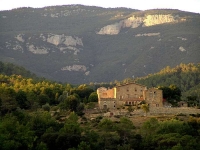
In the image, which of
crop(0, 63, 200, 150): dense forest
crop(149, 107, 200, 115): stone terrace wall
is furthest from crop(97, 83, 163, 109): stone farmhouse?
crop(0, 63, 200, 150): dense forest

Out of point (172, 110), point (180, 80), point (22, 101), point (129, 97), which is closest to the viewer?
point (172, 110)

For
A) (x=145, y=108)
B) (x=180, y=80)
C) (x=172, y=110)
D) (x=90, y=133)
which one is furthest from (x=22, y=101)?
(x=180, y=80)

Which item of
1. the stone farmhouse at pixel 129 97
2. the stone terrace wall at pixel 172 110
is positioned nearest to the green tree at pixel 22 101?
the stone farmhouse at pixel 129 97

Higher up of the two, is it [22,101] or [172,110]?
[22,101]

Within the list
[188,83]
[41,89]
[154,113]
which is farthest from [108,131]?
[188,83]

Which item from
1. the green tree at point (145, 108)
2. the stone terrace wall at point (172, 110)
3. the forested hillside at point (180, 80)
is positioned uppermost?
the green tree at point (145, 108)

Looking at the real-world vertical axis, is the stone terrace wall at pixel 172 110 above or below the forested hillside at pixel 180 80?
above

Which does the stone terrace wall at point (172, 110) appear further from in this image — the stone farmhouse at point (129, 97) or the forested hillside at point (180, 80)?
the forested hillside at point (180, 80)

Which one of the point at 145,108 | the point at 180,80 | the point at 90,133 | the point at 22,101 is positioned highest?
the point at 90,133

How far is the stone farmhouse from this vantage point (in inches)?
3354

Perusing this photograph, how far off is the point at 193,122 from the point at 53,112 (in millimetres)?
21556

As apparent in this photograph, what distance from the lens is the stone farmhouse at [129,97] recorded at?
8519 cm

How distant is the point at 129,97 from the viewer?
3472 inches

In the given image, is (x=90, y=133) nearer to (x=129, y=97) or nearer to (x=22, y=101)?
(x=22, y=101)
